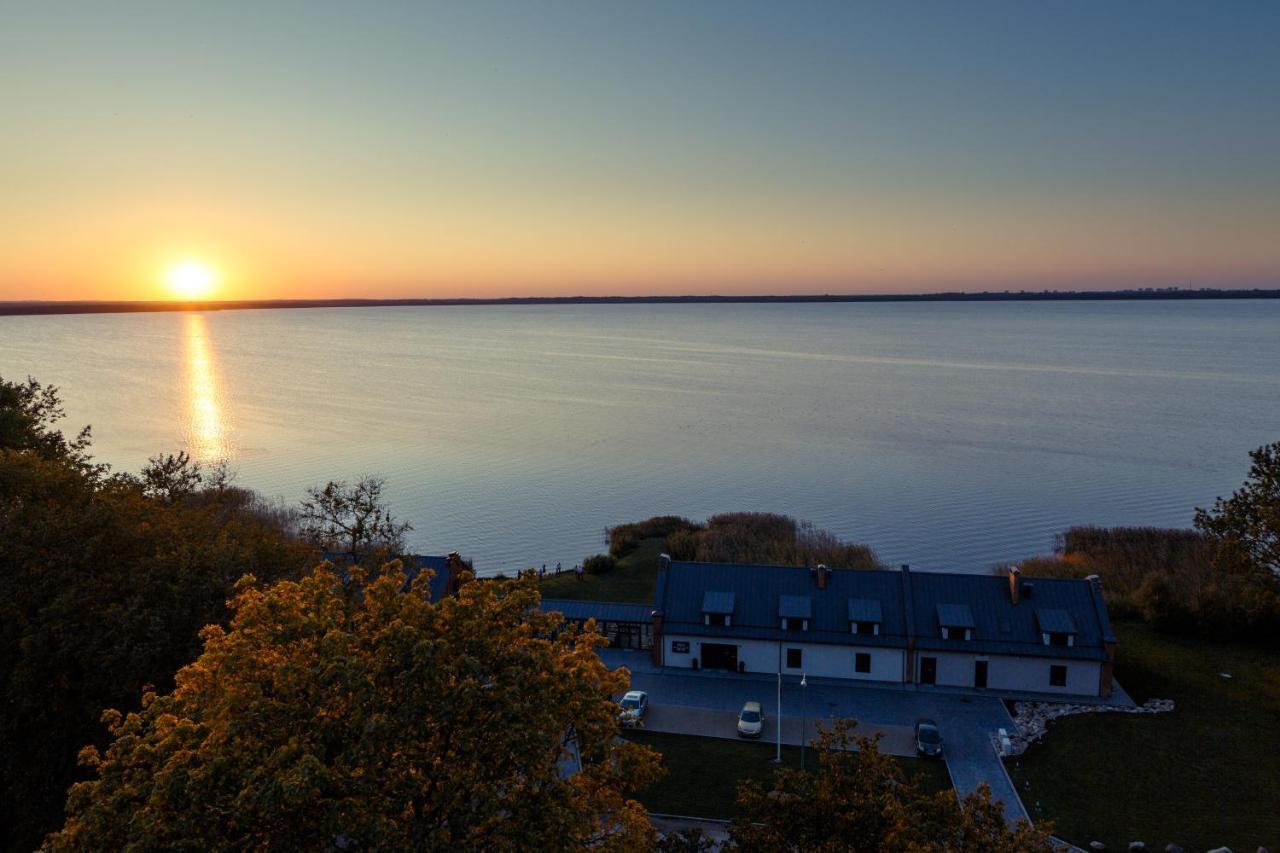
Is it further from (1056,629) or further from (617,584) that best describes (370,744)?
(617,584)

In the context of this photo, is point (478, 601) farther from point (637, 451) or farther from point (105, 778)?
point (637, 451)

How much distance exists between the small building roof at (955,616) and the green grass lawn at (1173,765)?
611 cm

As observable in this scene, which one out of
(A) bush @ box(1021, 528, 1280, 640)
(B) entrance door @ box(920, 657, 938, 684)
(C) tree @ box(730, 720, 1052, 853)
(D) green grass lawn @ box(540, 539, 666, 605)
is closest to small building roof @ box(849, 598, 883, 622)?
(B) entrance door @ box(920, 657, 938, 684)

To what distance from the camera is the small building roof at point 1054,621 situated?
4081 cm

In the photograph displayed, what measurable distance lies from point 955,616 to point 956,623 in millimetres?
543

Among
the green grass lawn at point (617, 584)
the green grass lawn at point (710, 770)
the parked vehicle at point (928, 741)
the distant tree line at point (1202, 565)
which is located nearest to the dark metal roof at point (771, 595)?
the parked vehicle at point (928, 741)

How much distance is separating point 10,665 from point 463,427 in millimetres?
89873

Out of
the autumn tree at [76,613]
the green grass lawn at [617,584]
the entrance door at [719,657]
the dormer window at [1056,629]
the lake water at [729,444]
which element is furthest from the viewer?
the lake water at [729,444]

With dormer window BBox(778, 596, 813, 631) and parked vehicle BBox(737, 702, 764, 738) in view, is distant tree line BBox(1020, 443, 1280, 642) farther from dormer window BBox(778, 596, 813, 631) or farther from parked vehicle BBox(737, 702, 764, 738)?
parked vehicle BBox(737, 702, 764, 738)

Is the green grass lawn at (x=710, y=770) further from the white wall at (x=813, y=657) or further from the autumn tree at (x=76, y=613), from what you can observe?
the autumn tree at (x=76, y=613)

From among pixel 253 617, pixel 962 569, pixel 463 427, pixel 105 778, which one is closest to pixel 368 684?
pixel 253 617

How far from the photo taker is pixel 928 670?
4209cm

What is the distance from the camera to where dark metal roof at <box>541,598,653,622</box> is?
1829 inches

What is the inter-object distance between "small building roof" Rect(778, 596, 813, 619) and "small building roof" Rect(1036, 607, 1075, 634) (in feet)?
36.7
